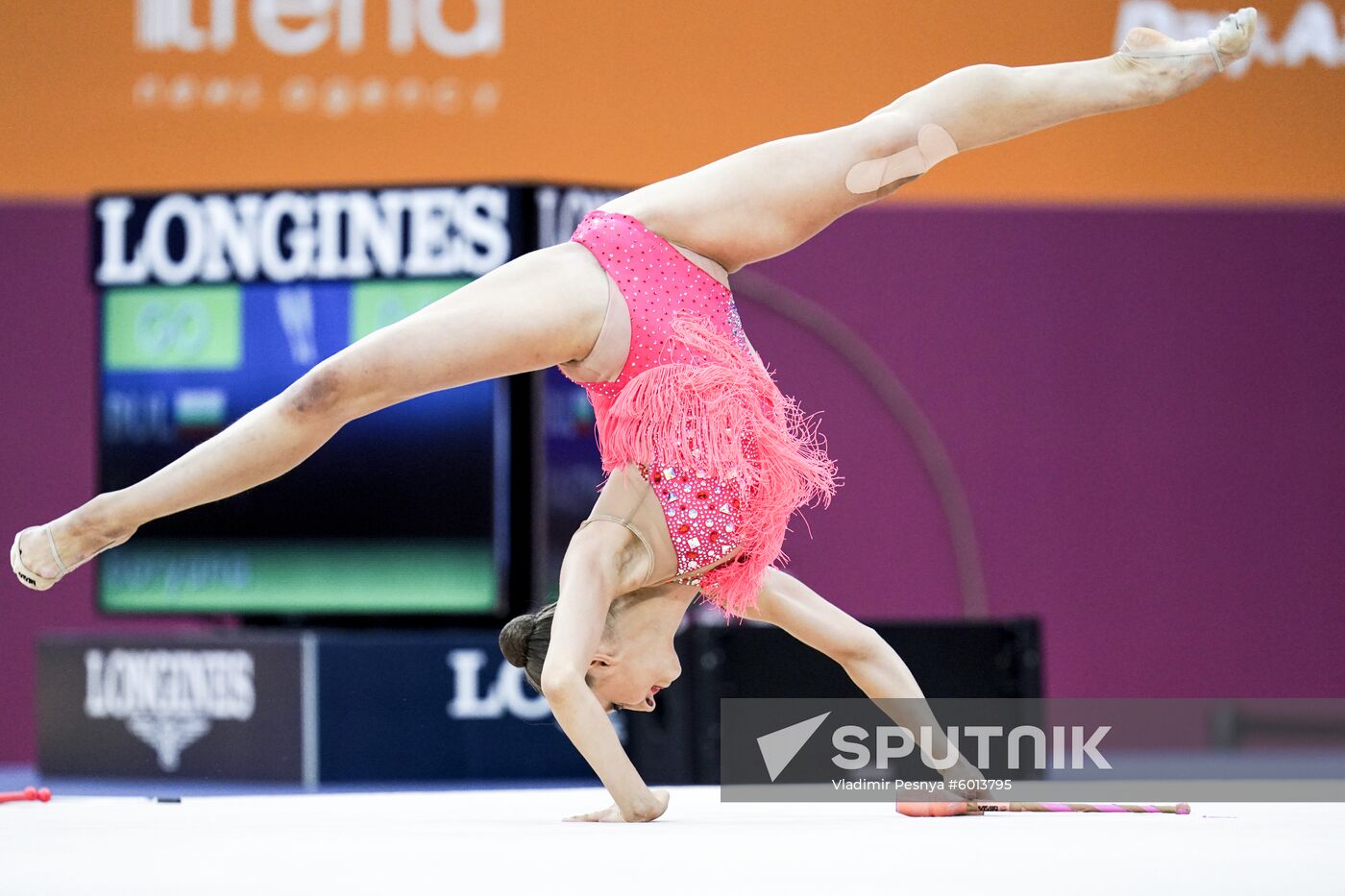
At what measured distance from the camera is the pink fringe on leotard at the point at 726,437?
8.92 feet

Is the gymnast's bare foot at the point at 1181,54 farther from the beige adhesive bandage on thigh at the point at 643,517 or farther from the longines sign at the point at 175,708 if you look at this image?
the longines sign at the point at 175,708

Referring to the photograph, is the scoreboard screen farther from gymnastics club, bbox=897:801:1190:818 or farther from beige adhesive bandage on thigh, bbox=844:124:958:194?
gymnastics club, bbox=897:801:1190:818

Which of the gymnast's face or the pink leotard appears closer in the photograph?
the pink leotard

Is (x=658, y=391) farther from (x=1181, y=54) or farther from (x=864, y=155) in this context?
(x=1181, y=54)

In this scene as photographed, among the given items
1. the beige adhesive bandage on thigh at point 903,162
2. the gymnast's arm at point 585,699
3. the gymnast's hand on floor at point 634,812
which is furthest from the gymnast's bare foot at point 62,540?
the beige adhesive bandage on thigh at point 903,162

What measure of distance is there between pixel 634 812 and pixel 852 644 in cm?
49

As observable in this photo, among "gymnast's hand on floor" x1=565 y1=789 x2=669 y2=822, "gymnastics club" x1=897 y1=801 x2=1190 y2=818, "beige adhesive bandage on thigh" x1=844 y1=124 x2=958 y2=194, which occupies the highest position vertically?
"beige adhesive bandage on thigh" x1=844 y1=124 x2=958 y2=194

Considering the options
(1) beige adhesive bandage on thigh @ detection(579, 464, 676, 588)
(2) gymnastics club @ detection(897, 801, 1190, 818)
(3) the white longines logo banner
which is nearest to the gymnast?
(1) beige adhesive bandage on thigh @ detection(579, 464, 676, 588)

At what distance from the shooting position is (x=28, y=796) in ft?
10.9

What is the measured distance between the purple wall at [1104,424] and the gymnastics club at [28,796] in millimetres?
3548

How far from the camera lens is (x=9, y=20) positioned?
5.43m

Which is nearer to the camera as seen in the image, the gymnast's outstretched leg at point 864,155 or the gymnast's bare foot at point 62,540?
the gymnast's bare foot at point 62,540

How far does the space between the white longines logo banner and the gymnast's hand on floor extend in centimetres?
276

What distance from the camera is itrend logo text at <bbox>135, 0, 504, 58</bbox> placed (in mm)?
5359
